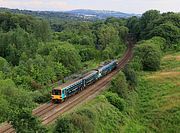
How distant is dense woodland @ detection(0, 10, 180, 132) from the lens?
137 feet

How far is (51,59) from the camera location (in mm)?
69125

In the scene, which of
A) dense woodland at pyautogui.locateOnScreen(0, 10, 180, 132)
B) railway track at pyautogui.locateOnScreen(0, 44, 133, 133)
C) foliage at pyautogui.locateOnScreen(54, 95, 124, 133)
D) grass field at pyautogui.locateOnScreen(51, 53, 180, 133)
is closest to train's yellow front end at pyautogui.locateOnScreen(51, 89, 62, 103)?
railway track at pyautogui.locateOnScreen(0, 44, 133, 133)

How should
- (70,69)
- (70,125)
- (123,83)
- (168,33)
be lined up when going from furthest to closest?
(168,33)
(70,69)
(123,83)
(70,125)

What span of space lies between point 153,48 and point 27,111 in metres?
53.1

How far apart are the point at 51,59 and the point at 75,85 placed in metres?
19.4

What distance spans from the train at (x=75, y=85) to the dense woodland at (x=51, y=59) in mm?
2965

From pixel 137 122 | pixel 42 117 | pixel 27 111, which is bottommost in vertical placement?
pixel 137 122

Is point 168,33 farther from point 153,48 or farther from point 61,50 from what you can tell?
point 61,50

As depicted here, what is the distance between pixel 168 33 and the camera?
10156cm

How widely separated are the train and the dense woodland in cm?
297

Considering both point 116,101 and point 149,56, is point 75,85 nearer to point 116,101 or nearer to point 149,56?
point 116,101

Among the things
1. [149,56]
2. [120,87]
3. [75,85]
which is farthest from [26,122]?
[149,56]

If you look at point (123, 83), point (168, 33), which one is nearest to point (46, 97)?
point (123, 83)

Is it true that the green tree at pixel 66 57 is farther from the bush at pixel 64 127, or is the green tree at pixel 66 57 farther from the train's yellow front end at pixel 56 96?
the bush at pixel 64 127
